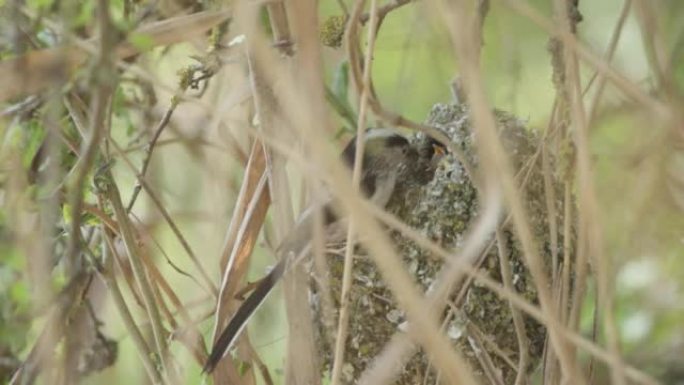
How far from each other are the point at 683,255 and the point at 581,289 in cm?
86

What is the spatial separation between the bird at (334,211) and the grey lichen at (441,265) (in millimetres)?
27

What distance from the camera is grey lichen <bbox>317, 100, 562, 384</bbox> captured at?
5.82 ft

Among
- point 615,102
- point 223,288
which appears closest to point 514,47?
point 615,102

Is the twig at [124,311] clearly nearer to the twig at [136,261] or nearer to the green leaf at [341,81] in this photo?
the twig at [136,261]

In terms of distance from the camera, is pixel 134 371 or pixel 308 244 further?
pixel 134 371

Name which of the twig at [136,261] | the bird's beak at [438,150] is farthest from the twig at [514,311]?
the bird's beak at [438,150]

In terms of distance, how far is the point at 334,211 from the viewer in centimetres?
165

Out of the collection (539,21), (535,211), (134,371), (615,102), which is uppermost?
(539,21)

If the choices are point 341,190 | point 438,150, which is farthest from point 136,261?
point 341,190

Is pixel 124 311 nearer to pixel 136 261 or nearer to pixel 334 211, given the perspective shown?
pixel 136 261

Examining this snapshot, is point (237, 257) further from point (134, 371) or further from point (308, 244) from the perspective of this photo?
point (134, 371)

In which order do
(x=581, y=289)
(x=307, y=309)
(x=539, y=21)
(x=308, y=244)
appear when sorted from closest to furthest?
1. (x=539, y=21)
2. (x=581, y=289)
3. (x=307, y=309)
4. (x=308, y=244)

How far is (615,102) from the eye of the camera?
1.51 meters

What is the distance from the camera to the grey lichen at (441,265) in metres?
1.77
